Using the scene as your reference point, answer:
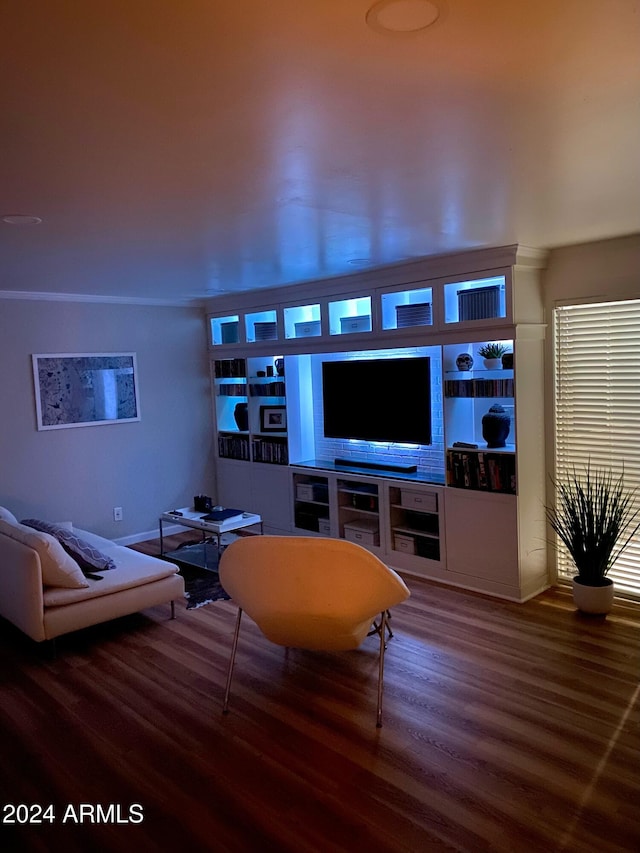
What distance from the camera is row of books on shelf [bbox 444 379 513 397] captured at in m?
4.29

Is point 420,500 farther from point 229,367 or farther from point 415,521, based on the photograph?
point 229,367

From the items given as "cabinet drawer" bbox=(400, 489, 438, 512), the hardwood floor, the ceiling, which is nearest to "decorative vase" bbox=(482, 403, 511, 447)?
"cabinet drawer" bbox=(400, 489, 438, 512)

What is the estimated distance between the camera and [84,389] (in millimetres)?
5680

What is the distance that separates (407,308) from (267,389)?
6.02 feet

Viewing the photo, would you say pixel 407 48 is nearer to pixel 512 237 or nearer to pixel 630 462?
pixel 512 237

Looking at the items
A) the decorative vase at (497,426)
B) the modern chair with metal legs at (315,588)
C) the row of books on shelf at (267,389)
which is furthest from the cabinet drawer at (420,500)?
the modern chair with metal legs at (315,588)

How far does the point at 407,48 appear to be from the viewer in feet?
4.77

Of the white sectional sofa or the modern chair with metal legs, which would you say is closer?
the modern chair with metal legs

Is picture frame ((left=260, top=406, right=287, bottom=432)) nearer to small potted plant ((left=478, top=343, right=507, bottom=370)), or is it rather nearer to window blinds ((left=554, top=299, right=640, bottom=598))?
small potted plant ((left=478, top=343, right=507, bottom=370))

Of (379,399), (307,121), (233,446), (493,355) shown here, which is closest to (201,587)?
(233,446)

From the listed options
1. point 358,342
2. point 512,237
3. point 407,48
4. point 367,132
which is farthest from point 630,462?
point 407,48

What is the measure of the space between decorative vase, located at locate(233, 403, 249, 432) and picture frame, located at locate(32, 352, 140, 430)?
3.32 ft

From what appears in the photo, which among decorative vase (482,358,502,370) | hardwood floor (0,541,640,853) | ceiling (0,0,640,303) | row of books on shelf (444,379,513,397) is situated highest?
ceiling (0,0,640,303)

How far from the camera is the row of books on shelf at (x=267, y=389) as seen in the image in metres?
6.01
